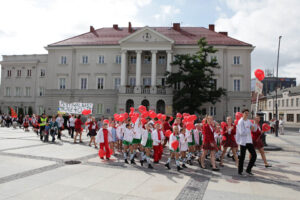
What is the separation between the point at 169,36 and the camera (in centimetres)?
3875

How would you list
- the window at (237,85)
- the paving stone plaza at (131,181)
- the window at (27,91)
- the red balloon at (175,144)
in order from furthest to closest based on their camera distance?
the window at (27,91), the window at (237,85), the red balloon at (175,144), the paving stone plaza at (131,181)

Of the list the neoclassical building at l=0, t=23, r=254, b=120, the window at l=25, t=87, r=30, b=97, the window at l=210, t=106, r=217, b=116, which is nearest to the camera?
the neoclassical building at l=0, t=23, r=254, b=120

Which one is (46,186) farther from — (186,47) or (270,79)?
(270,79)

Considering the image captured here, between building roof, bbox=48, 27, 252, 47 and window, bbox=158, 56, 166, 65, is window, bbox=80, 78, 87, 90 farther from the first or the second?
window, bbox=158, 56, 166, 65

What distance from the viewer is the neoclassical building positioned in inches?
1348

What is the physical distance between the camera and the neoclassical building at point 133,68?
3425 centimetres

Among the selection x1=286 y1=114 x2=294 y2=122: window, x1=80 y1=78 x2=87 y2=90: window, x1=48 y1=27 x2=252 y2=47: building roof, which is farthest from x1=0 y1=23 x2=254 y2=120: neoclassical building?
x1=286 y1=114 x2=294 y2=122: window

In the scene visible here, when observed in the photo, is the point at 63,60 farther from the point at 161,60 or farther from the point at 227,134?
the point at 227,134

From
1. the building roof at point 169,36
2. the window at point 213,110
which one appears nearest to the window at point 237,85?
the window at point 213,110

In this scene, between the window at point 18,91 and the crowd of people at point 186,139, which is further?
the window at point 18,91

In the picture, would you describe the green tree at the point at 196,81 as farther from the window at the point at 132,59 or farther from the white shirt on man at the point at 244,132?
the white shirt on man at the point at 244,132

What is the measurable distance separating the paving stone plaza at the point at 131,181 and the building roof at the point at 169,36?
29.9 m

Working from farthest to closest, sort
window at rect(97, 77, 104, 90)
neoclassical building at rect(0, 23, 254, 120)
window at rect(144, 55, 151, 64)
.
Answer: window at rect(97, 77, 104, 90) → window at rect(144, 55, 151, 64) → neoclassical building at rect(0, 23, 254, 120)

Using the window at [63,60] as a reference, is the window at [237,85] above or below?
below
